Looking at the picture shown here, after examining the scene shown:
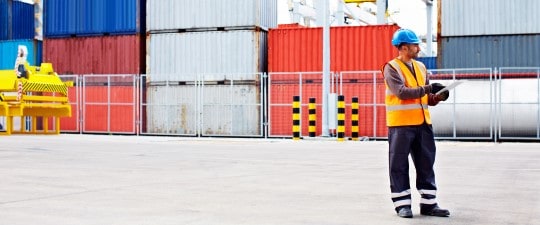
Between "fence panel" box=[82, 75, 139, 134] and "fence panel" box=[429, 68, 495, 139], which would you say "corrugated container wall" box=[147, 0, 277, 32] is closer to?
"fence panel" box=[82, 75, 139, 134]

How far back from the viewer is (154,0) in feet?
80.3

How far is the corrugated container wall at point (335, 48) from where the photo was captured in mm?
21922

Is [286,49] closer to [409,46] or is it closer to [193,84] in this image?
[193,84]

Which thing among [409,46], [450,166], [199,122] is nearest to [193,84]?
[199,122]

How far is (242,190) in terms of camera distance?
7.29 meters

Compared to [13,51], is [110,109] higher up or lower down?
lower down

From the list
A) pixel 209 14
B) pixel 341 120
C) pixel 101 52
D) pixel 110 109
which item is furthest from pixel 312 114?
pixel 101 52

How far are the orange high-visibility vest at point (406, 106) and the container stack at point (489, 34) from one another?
1658 cm

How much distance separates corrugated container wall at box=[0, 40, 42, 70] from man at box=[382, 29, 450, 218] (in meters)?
23.0

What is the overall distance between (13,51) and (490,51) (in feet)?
54.1

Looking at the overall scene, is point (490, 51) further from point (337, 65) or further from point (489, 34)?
point (337, 65)

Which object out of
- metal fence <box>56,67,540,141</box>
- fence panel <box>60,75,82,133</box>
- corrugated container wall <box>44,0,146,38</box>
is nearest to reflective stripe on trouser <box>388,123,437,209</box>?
metal fence <box>56,67,540,141</box>

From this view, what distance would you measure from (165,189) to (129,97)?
17.5 meters

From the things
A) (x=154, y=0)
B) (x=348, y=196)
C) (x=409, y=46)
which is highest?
(x=154, y=0)
